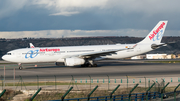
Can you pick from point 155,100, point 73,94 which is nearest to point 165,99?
point 155,100

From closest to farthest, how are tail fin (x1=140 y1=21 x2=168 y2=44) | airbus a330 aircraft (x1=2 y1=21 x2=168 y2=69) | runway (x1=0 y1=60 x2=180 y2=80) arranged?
1. runway (x1=0 y1=60 x2=180 y2=80)
2. airbus a330 aircraft (x1=2 y1=21 x2=168 y2=69)
3. tail fin (x1=140 y1=21 x2=168 y2=44)

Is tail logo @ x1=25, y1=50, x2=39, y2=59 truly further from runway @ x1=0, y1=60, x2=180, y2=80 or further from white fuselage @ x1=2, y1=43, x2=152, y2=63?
runway @ x1=0, y1=60, x2=180, y2=80

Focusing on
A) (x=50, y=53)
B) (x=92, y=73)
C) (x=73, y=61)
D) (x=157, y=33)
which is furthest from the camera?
(x=157, y=33)

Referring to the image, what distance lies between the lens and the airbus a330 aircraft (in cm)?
4688

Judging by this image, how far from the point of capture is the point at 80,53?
50.0 meters

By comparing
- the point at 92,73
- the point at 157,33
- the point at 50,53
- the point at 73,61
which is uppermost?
the point at 157,33

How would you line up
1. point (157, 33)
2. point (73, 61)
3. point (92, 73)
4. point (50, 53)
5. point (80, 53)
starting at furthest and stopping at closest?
point (157, 33), point (80, 53), point (50, 53), point (73, 61), point (92, 73)

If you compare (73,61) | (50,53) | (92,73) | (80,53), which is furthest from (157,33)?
(92,73)

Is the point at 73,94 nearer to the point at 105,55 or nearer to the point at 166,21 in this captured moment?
the point at 105,55

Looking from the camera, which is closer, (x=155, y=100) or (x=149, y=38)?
(x=155, y=100)

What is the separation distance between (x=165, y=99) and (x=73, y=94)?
7527 millimetres

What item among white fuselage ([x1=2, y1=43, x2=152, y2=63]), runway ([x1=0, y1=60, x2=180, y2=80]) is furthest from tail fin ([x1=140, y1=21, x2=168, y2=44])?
runway ([x1=0, y1=60, x2=180, y2=80])

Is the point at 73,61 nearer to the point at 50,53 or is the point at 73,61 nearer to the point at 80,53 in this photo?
the point at 80,53

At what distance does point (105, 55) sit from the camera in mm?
49000
